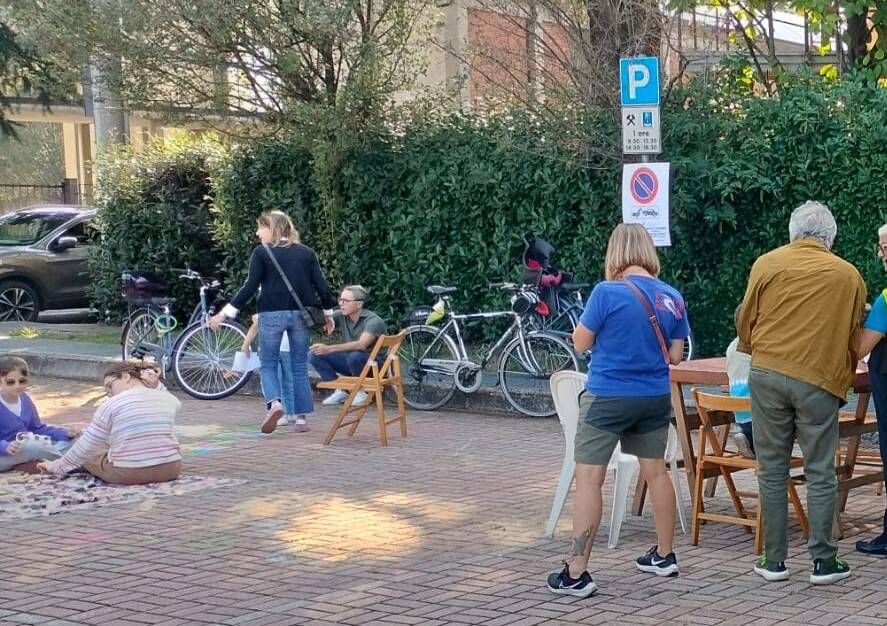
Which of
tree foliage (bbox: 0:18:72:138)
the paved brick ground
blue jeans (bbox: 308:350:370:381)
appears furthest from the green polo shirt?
tree foliage (bbox: 0:18:72:138)

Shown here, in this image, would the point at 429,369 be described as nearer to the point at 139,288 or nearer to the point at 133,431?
the point at 139,288

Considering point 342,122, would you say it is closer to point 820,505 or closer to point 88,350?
point 88,350

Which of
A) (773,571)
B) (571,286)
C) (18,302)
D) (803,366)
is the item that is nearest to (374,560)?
(773,571)

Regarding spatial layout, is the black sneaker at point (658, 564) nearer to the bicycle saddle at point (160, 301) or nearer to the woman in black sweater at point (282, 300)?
the woman in black sweater at point (282, 300)

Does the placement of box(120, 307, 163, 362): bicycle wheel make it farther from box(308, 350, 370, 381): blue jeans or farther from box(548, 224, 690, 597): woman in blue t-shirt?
box(548, 224, 690, 597): woman in blue t-shirt

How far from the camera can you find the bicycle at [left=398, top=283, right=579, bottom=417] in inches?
471

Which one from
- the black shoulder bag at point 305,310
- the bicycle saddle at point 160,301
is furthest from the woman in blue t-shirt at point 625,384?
the bicycle saddle at point 160,301

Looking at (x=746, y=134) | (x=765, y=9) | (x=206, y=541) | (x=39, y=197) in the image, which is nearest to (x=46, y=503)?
(x=206, y=541)

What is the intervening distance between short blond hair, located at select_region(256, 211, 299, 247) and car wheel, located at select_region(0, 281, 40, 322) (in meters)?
9.71

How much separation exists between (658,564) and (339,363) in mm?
6019

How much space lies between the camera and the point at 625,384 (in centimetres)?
618

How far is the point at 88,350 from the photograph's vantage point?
1578cm

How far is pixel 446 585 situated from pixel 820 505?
5.62ft

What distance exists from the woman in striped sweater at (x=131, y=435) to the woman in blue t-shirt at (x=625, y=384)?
3415mm
